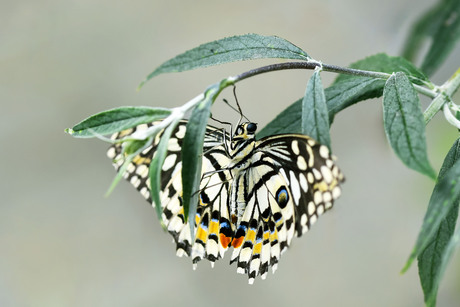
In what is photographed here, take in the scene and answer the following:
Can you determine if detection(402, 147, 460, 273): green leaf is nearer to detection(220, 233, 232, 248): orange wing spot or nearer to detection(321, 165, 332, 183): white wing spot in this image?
detection(321, 165, 332, 183): white wing spot

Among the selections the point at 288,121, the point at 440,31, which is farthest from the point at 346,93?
the point at 440,31

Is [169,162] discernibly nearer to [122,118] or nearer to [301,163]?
[301,163]

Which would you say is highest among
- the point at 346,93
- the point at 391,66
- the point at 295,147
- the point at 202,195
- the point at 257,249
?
the point at 391,66

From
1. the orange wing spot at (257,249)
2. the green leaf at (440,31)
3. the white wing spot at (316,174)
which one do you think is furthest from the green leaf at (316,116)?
the green leaf at (440,31)

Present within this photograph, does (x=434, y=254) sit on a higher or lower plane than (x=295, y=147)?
lower

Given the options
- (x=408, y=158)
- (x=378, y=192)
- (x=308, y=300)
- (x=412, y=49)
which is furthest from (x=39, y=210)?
(x=408, y=158)

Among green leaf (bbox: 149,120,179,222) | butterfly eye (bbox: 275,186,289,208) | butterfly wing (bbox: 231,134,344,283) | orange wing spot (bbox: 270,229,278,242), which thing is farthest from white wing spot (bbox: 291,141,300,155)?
green leaf (bbox: 149,120,179,222)

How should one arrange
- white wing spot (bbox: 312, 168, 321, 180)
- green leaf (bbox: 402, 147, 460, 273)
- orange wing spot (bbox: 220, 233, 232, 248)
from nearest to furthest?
green leaf (bbox: 402, 147, 460, 273) < white wing spot (bbox: 312, 168, 321, 180) < orange wing spot (bbox: 220, 233, 232, 248)
